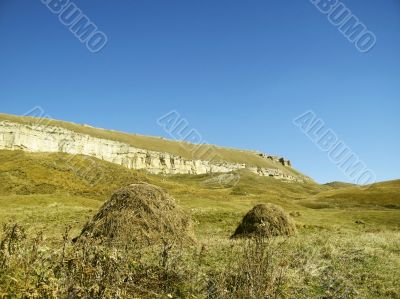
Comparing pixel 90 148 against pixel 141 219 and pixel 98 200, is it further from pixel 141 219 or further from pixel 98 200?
pixel 141 219

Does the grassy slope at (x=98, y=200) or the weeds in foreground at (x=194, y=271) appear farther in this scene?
the grassy slope at (x=98, y=200)

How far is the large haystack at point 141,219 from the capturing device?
614 inches

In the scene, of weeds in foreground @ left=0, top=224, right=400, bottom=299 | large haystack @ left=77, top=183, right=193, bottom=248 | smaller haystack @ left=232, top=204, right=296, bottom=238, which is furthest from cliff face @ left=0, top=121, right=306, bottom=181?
weeds in foreground @ left=0, top=224, right=400, bottom=299

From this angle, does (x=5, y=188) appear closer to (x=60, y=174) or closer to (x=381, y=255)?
(x=60, y=174)

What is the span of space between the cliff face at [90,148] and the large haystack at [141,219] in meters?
89.0

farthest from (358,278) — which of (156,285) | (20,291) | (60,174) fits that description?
(60,174)

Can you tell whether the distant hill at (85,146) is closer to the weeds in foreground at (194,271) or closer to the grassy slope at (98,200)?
the grassy slope at (98,200)

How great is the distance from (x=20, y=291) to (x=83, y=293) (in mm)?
880

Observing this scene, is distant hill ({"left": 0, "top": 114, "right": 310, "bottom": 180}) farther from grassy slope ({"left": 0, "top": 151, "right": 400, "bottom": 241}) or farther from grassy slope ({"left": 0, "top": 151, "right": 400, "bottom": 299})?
grassy slope ({"left": 0, "top": 151, "right": 400, "bottom": 299})

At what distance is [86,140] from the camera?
133750mm

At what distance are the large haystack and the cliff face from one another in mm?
89017

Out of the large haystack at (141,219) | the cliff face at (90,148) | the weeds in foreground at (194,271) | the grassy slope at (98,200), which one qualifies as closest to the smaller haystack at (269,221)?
the grassy slope at (98,200)

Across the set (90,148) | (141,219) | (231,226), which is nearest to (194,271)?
(141,219)

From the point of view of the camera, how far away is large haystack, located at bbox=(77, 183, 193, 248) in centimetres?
1560
